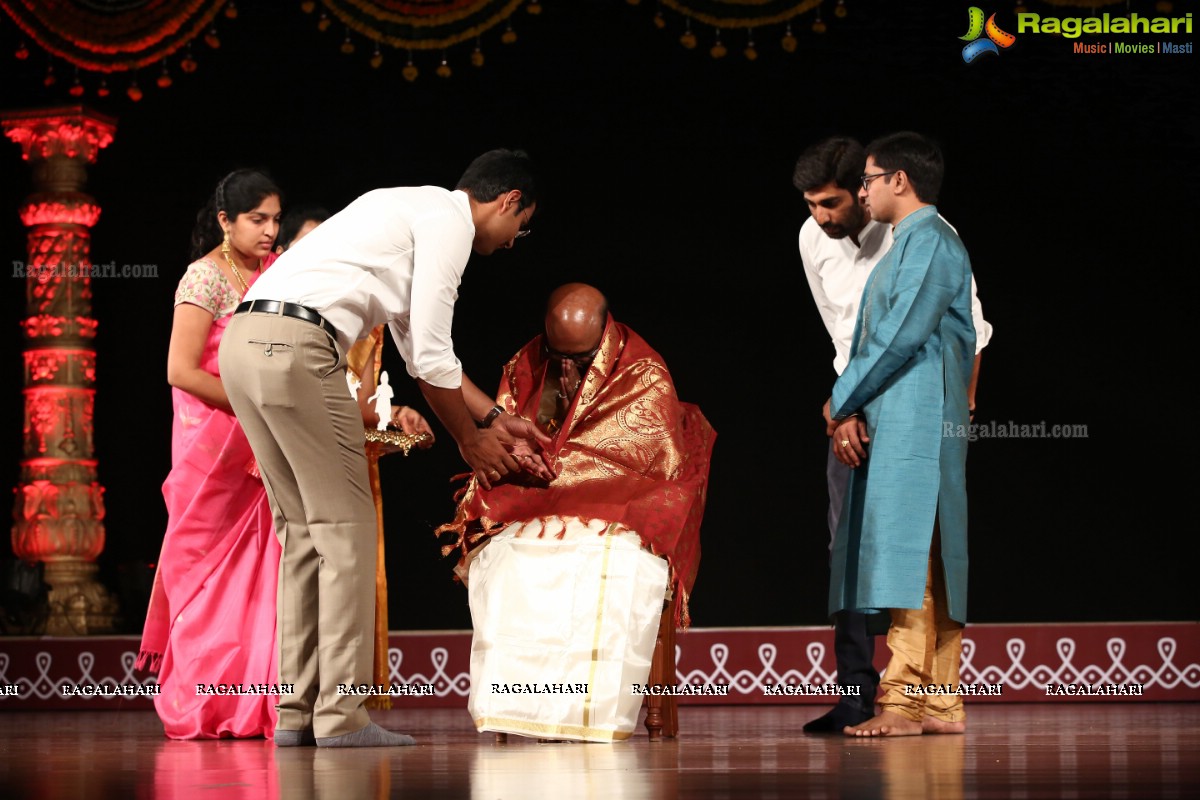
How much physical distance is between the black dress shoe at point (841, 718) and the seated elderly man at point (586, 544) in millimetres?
577

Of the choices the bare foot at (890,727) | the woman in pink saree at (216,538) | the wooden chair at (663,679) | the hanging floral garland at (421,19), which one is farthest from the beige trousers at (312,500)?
the hanging floral garland at (421,19)

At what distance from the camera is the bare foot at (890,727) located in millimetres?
3473

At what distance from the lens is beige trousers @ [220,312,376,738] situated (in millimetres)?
3145

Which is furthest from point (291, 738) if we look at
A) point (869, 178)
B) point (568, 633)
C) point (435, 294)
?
point (869, 178)

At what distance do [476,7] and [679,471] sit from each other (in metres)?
3.19

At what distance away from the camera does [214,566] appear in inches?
154

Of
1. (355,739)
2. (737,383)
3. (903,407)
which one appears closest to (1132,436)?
(737,383)

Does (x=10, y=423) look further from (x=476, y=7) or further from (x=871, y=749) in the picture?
(x=871, y=749)

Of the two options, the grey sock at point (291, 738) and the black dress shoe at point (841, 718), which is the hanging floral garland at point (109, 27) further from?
the black dress shoe at point (841, 718)

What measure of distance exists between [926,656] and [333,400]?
1.50 metres

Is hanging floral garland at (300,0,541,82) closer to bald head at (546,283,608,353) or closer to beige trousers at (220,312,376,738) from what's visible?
bald head at (546,283,608,353)

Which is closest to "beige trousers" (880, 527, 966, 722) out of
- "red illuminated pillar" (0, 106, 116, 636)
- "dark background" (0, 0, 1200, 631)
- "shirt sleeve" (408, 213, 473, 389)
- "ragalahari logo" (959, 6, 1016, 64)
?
"shirt sleeve" (408, 213, 473, 389)

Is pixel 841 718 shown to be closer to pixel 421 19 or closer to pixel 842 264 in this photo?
pixel 842 264

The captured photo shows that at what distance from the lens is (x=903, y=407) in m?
3.55
